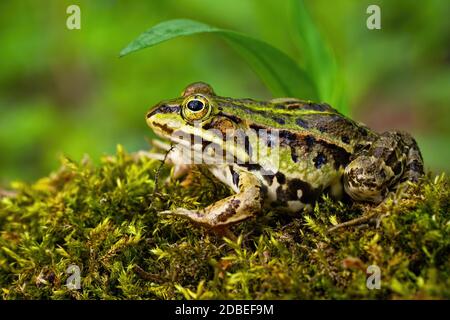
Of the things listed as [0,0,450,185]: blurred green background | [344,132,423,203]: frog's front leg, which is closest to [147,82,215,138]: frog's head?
[344,132,423,203]: frog's front leg

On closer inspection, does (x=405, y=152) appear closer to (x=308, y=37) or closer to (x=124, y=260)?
(x=308, y=37)

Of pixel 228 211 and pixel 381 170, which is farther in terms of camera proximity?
pixel 381 170

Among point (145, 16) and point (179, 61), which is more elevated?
point (145, 16)

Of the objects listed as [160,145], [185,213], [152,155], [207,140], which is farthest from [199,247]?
[160,145]

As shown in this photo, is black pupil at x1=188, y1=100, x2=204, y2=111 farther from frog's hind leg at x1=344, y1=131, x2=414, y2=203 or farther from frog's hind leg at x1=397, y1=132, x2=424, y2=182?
frog's hind leg at x1=397, y1=132, x2=424, y2=182

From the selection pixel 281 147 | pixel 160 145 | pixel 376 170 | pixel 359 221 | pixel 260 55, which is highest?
pixel 260 55

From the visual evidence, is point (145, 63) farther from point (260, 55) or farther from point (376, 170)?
point (376, 170)

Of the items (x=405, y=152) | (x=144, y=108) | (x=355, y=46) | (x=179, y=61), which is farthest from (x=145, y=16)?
Answer: (x=405, y=152)
